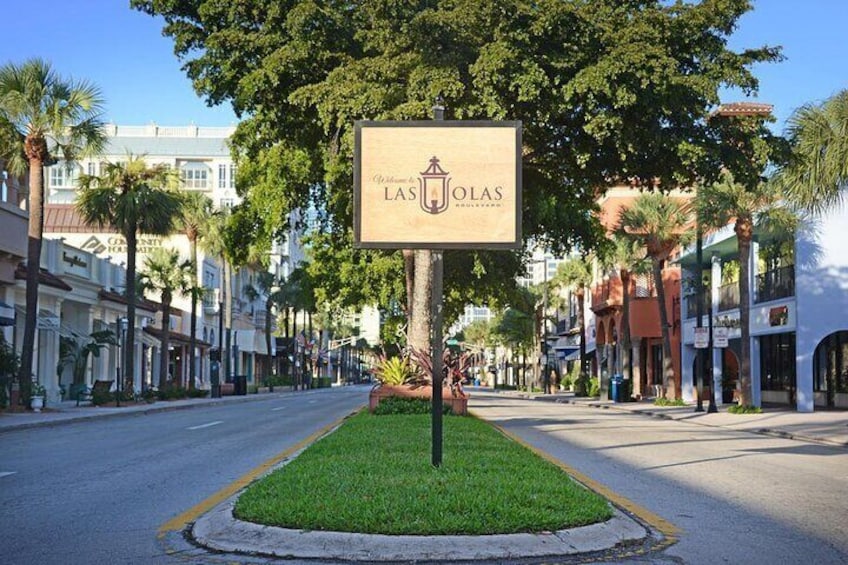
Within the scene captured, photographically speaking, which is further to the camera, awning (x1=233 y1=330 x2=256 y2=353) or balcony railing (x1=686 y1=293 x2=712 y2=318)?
awning (x1=233 y1=330 x2=256 y2=353)

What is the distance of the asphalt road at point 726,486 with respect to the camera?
835 cm

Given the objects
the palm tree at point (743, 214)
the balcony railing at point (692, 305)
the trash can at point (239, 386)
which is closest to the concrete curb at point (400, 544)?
the palm tree at point (743, 214)

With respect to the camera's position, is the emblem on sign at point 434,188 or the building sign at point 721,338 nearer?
the emblem on sign at point 434,188

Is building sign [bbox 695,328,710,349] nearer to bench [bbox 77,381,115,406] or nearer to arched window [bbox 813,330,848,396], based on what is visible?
arched window [bbox 813,330,848,396]

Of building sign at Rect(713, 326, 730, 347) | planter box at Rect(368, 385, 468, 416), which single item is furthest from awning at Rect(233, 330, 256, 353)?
planter box at Rect(368, 385, 468, 416)

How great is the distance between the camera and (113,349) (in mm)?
51688

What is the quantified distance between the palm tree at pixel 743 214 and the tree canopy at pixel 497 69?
38.1ft

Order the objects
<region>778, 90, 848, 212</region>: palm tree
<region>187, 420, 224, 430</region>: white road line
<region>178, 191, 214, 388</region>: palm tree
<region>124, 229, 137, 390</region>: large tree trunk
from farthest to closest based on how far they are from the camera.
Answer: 1. <region>178, 191, 214, 388</region>: palm tree
2. <region>124, 229, 137, 390</region>: large tree trunk
3. <region>187, 420, 224, 430</region>: white road line
4. <region>778, 90, 848, 212</region>: palm tree

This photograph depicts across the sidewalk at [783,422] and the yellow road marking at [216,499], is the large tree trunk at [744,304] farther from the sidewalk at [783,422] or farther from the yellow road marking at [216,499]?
the yellow road marking at [216,499]

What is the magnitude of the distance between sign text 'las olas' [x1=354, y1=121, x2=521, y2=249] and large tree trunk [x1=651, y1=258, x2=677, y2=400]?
1293 inches

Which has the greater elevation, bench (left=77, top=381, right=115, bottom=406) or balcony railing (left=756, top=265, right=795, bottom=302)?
→ balcony railing (left=756, top=265, right=795, bottom=302)

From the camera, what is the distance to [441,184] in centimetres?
1109

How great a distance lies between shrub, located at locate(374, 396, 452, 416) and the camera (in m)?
23.2

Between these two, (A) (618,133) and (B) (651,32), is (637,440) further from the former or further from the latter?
(B) (651,32)
